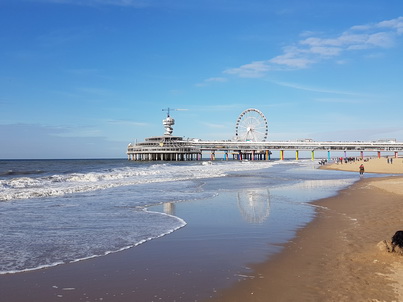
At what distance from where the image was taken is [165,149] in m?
124

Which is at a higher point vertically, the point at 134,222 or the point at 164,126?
the point at 164,126

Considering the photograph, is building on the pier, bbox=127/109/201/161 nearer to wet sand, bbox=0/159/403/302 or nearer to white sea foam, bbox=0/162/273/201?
white sea foam, bbox=0/162/273/201

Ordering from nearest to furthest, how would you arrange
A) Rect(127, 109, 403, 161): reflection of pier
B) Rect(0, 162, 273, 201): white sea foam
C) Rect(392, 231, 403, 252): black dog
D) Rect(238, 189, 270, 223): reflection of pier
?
Rect(392, 231, 403, 252): black dog < Rect(238, 189, 270, 223): reflection of pier < Rect(0, 162, 273, 201): white sea foam < Rect(127, 109, 403, 161): reflection of pier

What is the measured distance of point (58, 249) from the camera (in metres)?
7.29

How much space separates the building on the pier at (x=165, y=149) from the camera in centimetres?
12438

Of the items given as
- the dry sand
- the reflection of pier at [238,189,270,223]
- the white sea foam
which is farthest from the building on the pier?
the dry sand

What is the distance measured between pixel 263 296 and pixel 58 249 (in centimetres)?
441

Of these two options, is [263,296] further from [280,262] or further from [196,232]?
[196,232]

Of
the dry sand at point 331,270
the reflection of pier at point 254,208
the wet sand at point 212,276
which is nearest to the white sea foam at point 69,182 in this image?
the reflection of pier at point 254,208

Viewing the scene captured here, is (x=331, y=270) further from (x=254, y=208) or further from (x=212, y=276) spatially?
(x=254, y=208)

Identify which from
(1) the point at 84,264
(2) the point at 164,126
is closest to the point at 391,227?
(1) the point at 84,264

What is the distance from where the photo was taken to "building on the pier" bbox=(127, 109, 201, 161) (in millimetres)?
124375

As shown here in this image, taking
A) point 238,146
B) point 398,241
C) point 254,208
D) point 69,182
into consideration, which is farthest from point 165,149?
point 398,241

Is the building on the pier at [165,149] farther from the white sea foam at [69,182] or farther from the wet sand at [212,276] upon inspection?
the wet sand at [212,276]
